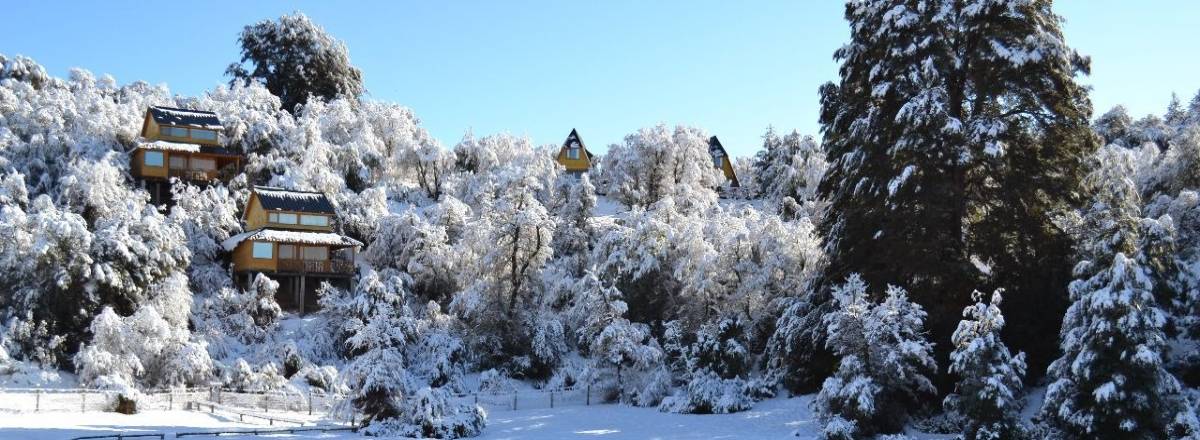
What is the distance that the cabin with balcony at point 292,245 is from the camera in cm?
5241

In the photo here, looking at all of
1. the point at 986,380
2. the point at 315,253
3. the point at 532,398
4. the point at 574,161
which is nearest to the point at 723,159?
the point at 574,161

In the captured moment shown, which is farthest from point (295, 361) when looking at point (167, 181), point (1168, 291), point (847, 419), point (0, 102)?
point (1168, 291)

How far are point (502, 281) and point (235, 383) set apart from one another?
13044 millimetres

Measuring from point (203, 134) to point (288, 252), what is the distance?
13343 mm

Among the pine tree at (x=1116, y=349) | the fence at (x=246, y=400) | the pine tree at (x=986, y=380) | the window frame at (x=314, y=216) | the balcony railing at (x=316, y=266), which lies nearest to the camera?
the pine tree at (x=1116, y=349)

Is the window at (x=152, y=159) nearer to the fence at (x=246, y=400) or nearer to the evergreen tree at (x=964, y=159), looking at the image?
the fence at (x=246, y=400)

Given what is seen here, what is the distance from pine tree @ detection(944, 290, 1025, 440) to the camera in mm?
26859

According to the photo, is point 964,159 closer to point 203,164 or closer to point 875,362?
point 875,362

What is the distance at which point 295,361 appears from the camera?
4497 centimetres

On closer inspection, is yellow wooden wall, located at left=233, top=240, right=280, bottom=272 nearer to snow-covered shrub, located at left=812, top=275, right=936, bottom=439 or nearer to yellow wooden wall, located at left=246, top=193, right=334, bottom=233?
yellow wooden wall, located at left=246, top=193, right=334, bottom=233

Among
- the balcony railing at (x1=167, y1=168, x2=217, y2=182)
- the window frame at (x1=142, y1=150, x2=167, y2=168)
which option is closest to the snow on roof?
the balcony railing at (x1=167, y1=168, x2=217, y2=182)

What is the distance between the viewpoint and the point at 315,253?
54219 millimetres

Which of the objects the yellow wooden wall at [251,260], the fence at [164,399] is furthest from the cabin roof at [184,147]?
the fence at [164,399]

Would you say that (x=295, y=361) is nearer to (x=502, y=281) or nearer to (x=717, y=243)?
(x=502, y=281)
